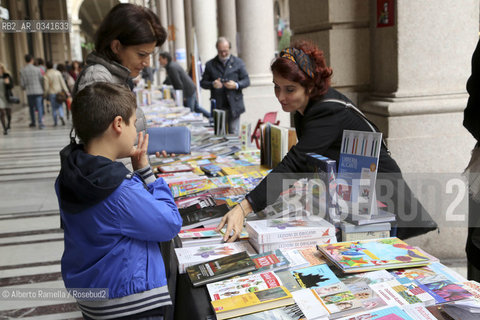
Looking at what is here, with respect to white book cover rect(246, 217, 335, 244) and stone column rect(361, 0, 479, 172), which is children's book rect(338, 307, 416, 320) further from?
stone column rect(361, 0, 479, 172)

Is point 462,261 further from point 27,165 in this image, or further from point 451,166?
point 27,165

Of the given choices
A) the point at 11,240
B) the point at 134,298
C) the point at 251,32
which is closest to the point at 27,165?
the point at 11,240

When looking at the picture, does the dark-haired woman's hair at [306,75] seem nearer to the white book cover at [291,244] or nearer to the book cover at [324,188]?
the book cover at [324,188]

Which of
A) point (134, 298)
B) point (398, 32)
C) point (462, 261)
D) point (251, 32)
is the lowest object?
point (462, 261)

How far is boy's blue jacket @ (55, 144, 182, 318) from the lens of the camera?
1558mm

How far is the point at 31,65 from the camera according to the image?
44.9ft

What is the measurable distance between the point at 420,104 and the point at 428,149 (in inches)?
13.8

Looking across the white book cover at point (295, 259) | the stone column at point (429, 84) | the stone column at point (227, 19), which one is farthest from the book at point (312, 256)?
the stone column at point (227, 19)

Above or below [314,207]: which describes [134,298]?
below

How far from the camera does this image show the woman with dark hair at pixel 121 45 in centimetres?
250

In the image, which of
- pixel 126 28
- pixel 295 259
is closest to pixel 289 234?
pixel 295 259

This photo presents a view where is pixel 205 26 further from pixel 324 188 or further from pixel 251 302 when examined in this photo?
pixel 251 302

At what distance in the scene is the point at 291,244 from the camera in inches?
76.9

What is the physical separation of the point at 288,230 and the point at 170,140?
2.50m
